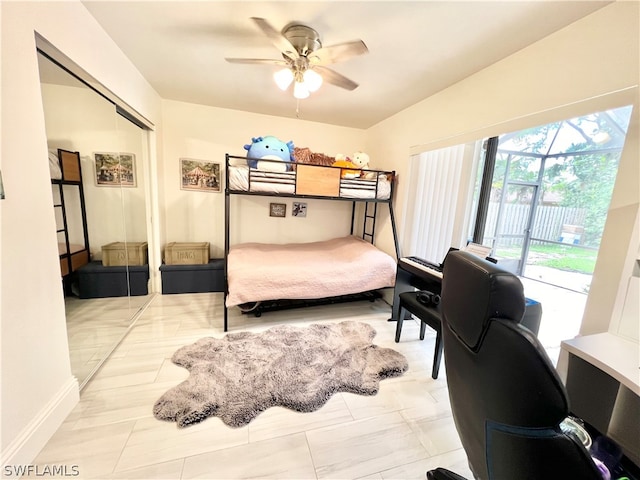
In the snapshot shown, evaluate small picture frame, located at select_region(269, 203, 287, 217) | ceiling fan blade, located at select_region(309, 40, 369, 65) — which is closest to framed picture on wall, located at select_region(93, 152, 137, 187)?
small picture frame, located at select_region(269, 203, 287, 217)

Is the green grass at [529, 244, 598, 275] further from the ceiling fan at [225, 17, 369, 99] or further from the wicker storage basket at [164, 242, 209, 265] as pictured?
the wicker storage basket at [164, 242, 209, 265]

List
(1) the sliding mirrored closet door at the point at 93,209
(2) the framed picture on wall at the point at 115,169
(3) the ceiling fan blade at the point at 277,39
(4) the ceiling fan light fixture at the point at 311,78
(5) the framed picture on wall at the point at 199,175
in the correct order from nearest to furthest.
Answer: (3) the ceiling fan blade at the point at 277,39, (1) the sliding mirrored closet door at the point at 93,209, (4) the ceiling fan light fixture at the point at 311,78, (2) the framed picture on wall at the point at 115,169, (5) the framed picture on wall at the point at 199,175

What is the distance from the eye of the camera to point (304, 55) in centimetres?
172

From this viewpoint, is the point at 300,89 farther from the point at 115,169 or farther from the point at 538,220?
the point at 538,220

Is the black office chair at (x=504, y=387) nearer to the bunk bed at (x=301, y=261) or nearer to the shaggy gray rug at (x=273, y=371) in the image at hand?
the shaggy gray rug at (x=273, y=371)

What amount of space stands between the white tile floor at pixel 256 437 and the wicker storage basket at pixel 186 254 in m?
1.36

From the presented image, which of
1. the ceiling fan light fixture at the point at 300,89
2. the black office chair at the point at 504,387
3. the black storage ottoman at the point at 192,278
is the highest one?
the ceiling fan light fixture at the point at 300,89

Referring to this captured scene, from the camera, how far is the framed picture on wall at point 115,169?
79.4 inches

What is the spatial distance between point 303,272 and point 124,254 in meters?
1.78

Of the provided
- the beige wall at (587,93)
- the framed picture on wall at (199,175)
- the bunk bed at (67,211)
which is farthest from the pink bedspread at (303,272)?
the beige wall at (587,93)

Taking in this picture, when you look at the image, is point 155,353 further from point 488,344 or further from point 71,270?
point 488,344

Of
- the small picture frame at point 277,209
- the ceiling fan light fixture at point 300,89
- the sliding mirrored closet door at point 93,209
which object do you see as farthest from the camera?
the small picture frame at point 277,209

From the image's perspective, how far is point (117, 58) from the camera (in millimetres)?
1963

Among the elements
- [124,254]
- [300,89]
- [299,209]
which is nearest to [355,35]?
Result: [300,89]
